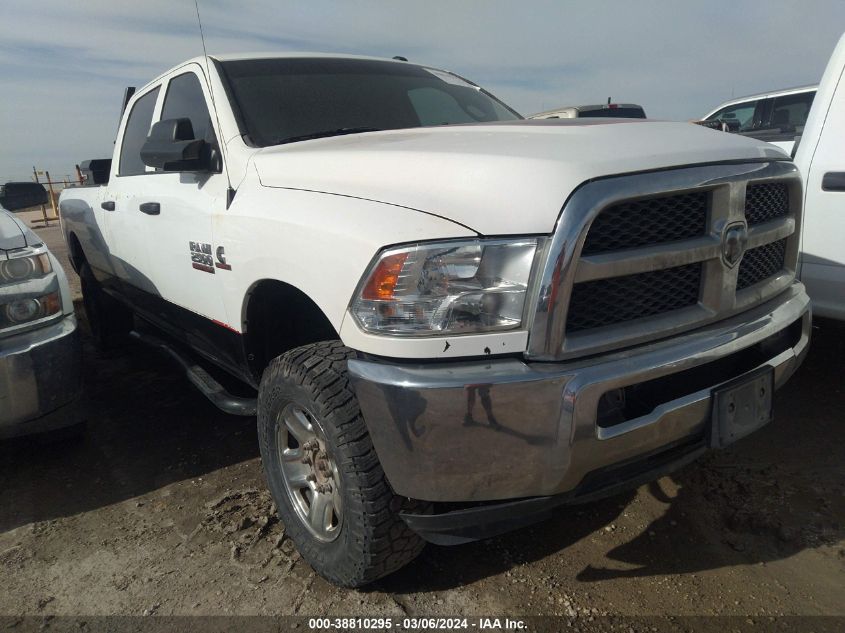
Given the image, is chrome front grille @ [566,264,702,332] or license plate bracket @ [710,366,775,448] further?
license plate bracket @ [710,366,775,448]

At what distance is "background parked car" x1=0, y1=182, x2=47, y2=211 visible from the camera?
357cm

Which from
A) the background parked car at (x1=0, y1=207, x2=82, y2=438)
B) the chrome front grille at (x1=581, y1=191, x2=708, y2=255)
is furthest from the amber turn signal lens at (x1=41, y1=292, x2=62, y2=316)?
the chrome front grille at (x1=581, y1=191, x2=708, y2=255)

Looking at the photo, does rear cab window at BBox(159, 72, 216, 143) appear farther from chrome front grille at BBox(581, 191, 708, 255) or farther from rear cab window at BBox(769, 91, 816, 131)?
rear cab window at BBox(769, 91, 816, 131)

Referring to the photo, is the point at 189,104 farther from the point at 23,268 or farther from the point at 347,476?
the point at 347,476

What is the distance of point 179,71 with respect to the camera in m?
3.29

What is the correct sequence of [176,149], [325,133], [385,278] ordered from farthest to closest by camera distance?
[325,133] < [176,149] < [385,278]

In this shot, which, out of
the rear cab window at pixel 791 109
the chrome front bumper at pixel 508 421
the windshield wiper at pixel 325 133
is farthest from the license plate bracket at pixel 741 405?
the rear cab window at pixel 791 109

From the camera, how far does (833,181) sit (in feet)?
10.0

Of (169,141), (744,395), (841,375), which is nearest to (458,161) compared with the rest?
(744,395)

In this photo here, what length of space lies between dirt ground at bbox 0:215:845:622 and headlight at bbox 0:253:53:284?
991 millimetres

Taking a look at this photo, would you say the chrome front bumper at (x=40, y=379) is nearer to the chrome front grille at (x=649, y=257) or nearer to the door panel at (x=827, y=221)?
the chrome front grille at (x=649, y=257)

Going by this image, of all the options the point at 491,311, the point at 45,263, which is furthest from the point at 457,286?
the point at 45,263

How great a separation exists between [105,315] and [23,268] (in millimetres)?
2158

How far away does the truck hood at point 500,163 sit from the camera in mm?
1637
